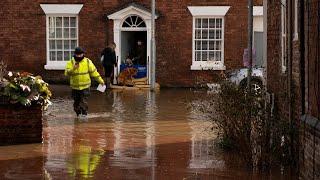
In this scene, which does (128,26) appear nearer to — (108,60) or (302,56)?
(108,60)

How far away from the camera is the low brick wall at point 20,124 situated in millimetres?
12406

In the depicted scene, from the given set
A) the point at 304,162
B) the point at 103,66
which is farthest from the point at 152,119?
the point at 103,66

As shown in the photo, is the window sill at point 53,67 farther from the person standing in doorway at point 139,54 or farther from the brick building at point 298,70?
the brick building at point 298,70

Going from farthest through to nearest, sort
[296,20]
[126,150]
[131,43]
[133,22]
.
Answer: [131,43], [133,22], [126,150], [296,20]

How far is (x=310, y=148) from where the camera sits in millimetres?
8469

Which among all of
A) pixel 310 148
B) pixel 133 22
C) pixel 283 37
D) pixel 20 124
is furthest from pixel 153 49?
pixel 310 148

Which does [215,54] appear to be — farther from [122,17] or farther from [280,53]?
[280,53]

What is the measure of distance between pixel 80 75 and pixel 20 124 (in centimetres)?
458

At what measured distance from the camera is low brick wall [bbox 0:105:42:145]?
12.4 metres

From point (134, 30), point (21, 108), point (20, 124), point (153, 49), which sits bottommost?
point (20, 124)

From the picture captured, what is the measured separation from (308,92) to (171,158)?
315 cm

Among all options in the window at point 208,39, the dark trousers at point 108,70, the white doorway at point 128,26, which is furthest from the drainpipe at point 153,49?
the window at point 208,39

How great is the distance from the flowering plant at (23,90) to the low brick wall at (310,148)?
524 centimetres

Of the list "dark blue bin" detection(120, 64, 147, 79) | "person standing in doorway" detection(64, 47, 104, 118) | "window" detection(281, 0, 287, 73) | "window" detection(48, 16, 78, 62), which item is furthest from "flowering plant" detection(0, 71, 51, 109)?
"window" detection(48, 16, 78, 62)
